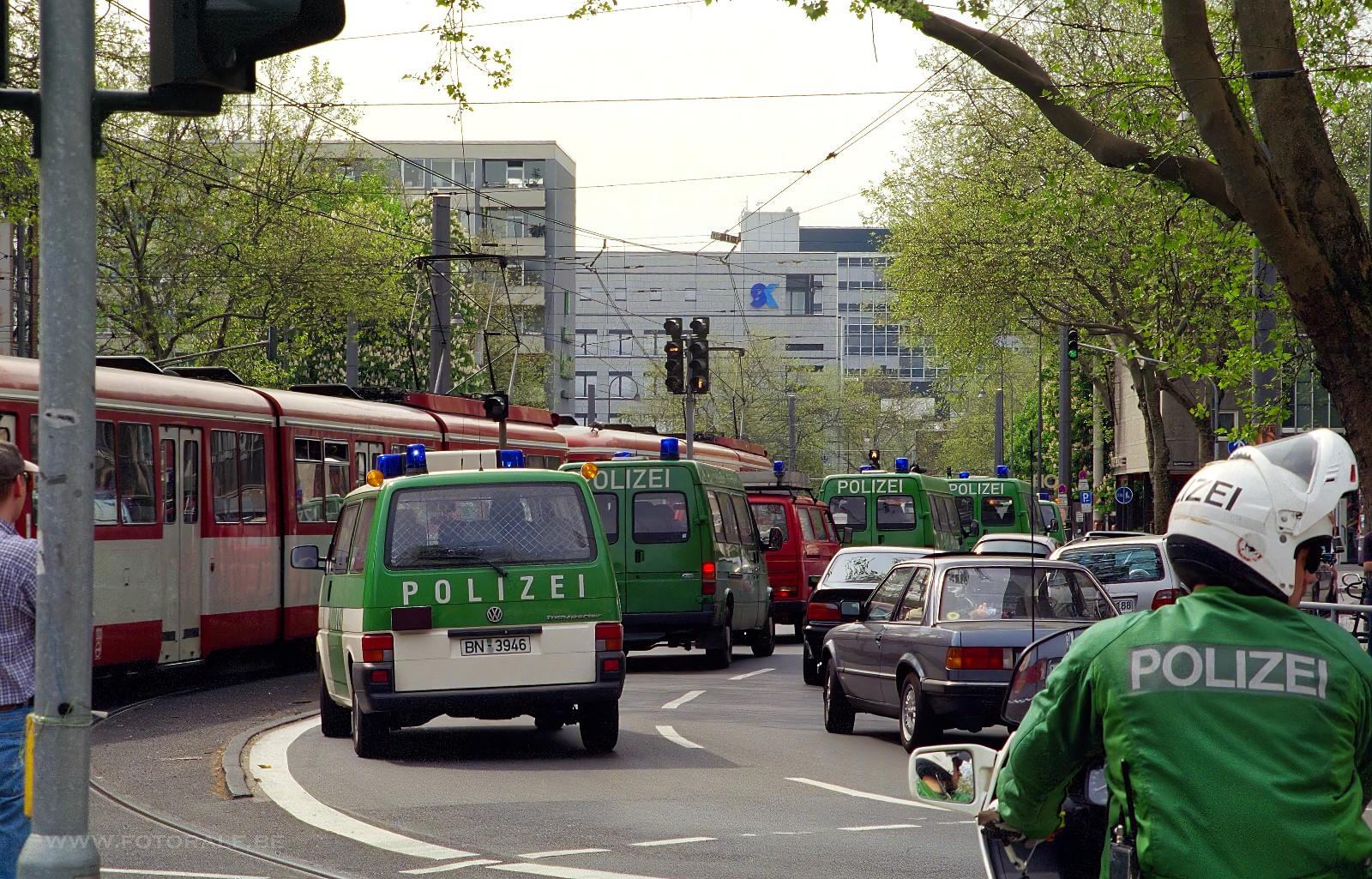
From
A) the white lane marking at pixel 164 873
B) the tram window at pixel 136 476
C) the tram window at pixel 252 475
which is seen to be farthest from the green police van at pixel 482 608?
the tram window at pixel 252 475

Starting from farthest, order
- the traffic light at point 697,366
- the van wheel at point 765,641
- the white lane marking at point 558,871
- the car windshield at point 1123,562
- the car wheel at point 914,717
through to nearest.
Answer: the traffic light at point 697,366, the van wheel at point 765,641, the car windshield at point 1123,562, the car wheel at point 914,717, the white lane marking at point 558,871

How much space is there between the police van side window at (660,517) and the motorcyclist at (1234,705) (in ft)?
53.2

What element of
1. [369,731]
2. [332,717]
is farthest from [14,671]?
[332,717]

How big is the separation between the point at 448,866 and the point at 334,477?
1327cm

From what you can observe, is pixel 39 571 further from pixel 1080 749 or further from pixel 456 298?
pixel 456 298

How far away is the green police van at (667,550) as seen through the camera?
63.2ft

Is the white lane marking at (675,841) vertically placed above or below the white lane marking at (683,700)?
above

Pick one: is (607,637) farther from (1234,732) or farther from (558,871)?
(1234,732)

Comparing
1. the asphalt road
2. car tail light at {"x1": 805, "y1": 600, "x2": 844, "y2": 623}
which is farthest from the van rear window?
car tail light at {"x1": 805, "y1": 600, "x2": 844, "y2": 623}

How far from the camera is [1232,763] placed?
2898 millimetres

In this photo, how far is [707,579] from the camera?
19.3m

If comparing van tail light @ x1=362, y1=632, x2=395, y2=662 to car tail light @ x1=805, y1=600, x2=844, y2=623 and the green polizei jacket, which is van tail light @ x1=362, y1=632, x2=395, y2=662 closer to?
car tail light @ x1=805, y1=600, x2=844, y2=623

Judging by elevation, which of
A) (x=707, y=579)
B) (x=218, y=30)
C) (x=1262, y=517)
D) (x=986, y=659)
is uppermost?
(x=218, y=30)

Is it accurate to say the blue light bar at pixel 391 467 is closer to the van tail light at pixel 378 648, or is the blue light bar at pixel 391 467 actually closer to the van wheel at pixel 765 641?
the van tail light at pixel 378 648
